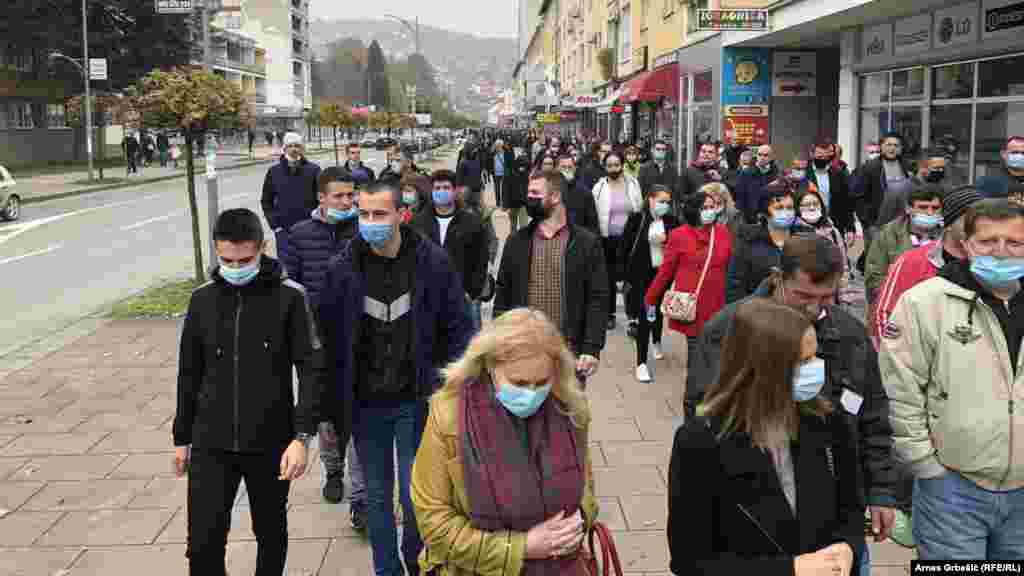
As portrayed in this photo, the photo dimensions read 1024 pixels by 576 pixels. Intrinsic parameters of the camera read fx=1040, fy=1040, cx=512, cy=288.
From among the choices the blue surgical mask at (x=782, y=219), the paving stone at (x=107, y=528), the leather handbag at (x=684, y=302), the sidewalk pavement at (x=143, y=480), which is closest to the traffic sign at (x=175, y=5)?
the sidewalk pavement at (x=143, y=480)

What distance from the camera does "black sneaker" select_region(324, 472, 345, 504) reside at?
234 inches

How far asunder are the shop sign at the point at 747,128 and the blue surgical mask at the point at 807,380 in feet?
66.9

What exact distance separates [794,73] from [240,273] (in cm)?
2059

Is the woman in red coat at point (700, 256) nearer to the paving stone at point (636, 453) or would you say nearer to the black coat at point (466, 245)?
the paving stone at point (636, 453)

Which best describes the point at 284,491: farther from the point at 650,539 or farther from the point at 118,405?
the point at 118,405

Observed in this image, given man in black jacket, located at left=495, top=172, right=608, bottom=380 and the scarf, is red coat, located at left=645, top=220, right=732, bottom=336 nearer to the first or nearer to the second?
man in black jacket, located at left=495, top=172, right=608, bottom=380

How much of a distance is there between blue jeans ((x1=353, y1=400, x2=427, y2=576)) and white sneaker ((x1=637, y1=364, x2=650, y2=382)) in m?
4.25

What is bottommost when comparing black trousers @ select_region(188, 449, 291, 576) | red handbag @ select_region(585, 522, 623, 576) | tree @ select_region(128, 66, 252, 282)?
black trousers @ select_region(188, 449, 291, 576)

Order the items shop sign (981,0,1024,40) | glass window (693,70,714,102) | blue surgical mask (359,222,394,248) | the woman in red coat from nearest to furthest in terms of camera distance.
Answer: blue surgical mask (359,222,394,248), the woman in red coat, shop sign (981,0,1024,40), glass window (693,70,714,102)

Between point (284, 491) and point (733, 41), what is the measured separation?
63.4 feet

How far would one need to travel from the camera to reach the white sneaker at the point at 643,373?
8.54 m

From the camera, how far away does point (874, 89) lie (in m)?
18.2

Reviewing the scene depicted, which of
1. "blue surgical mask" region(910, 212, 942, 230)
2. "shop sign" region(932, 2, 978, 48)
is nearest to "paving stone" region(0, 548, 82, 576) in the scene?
"blue surgical mask" region(910, 212, 942, 230)

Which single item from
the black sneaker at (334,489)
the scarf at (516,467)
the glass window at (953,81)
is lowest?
the black sneaker at (334,489)
